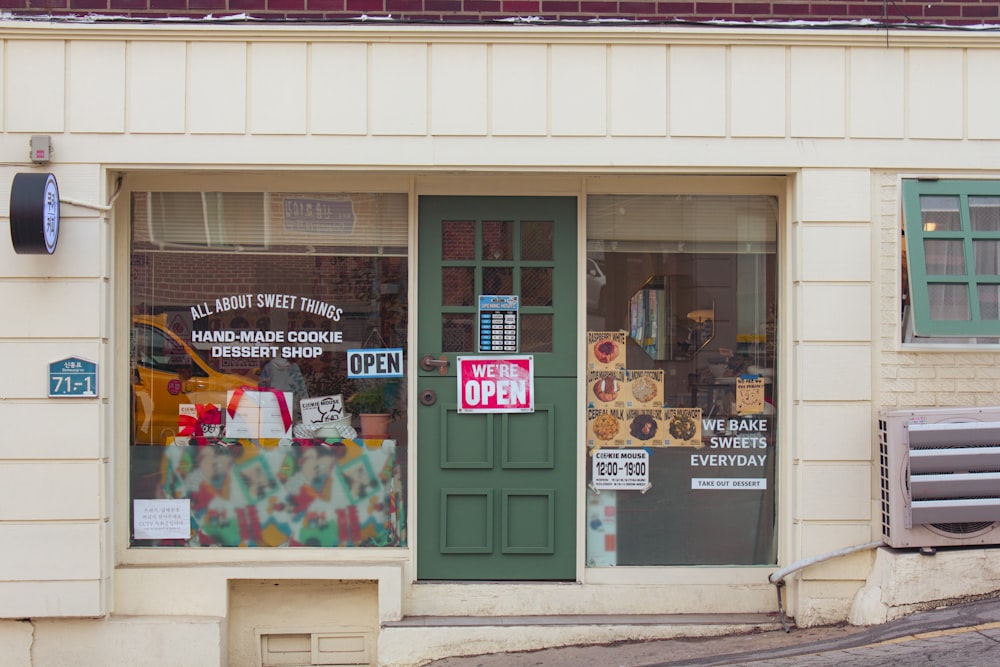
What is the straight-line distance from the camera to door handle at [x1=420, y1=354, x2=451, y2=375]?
5898mm

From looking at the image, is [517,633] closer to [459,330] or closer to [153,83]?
[459,330]

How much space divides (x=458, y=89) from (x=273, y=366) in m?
2.13

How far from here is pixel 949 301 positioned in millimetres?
5590

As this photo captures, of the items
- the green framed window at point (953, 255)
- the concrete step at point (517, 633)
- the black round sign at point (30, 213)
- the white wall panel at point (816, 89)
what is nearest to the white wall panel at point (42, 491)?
the black round sign at point (30, 213)

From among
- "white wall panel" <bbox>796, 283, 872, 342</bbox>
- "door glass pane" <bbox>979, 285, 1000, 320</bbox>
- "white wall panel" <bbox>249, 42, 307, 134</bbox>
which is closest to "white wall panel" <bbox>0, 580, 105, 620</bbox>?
"white wall panel" <bbox>249, 42, 307, 134</bbox>

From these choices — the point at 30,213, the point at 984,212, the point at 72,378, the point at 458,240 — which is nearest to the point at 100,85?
the point at 30,213

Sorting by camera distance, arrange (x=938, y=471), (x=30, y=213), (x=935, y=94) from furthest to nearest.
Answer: (x=935, y=94)
(x=938, y=471)
(x=30, y=213)

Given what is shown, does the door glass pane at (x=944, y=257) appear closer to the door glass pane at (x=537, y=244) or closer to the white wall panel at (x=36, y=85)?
the door glass pane at (x=537, y=244)

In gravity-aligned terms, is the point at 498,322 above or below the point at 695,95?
below

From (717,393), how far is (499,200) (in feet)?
6.25

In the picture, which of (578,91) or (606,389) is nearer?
(578,91)

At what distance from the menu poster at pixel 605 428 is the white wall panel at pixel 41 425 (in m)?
3.08

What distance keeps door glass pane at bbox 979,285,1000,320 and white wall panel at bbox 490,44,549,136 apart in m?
2.85

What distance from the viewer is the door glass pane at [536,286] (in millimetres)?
5949
